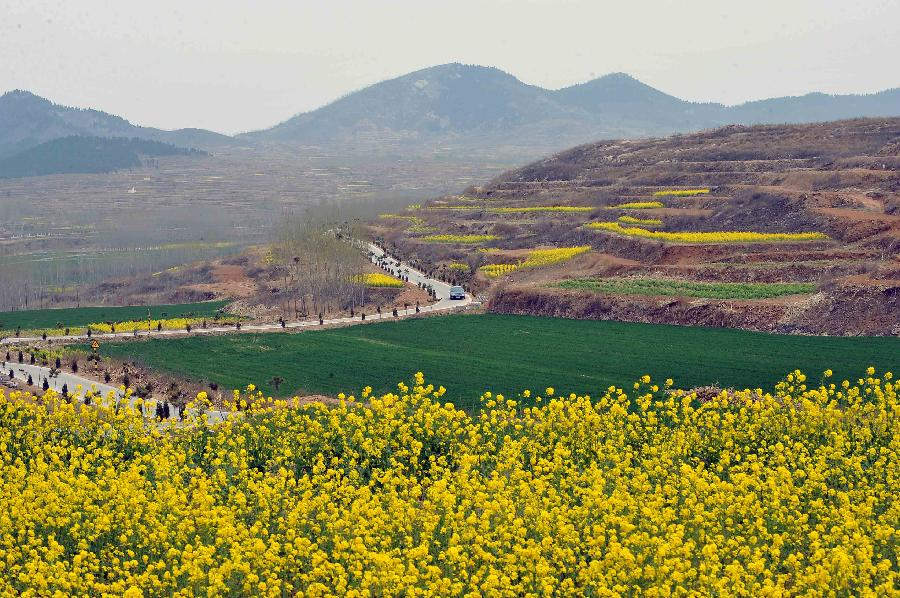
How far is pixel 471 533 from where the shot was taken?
2027 centimetres

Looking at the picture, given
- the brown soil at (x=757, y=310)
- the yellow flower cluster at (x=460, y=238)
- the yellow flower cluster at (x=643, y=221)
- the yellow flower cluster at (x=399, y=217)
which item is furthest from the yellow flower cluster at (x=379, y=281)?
the yellow flower cluster at (x=399, y=217)

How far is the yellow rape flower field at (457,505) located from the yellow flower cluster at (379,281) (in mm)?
48096

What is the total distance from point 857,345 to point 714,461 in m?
21.2

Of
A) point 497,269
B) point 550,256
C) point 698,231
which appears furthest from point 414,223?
point 698,231

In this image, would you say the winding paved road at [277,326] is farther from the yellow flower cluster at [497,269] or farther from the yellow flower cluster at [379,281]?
the yellow flower cluster at [497,269]

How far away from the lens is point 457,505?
23391mm

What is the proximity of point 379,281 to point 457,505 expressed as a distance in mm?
58469

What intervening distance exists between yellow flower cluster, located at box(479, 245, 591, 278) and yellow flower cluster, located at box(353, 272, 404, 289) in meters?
7.48

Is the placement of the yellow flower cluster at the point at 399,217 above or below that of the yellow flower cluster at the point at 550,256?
above

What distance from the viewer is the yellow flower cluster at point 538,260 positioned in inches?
3206

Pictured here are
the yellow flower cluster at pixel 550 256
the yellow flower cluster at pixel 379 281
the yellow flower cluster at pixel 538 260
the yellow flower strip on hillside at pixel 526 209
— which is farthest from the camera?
the yellow flower strip on hillside at pixel 526 209

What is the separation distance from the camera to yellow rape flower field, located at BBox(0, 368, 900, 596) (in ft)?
61.5

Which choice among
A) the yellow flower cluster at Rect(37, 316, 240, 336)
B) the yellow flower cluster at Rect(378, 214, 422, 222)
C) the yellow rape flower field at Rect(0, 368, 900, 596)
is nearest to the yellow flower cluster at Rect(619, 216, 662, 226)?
the yellow flower cluster at Rect(378, 214, 422, 222)

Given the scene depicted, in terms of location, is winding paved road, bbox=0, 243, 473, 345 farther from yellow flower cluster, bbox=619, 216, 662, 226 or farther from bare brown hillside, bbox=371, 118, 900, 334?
yellow flower cluster, bbox=619, 216, 662, 226
